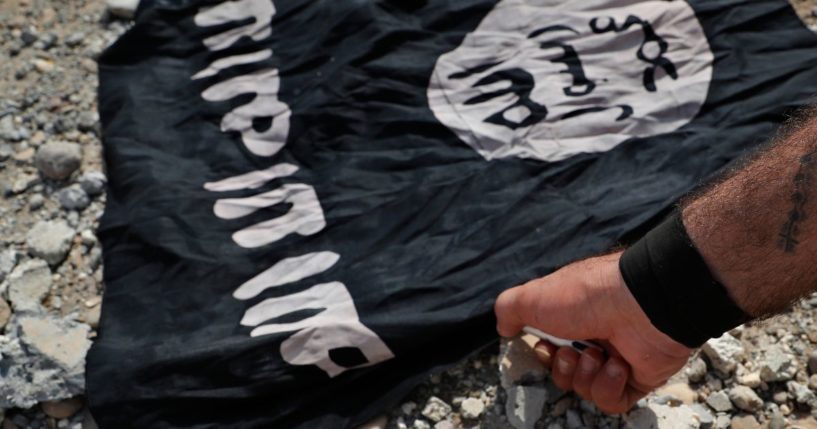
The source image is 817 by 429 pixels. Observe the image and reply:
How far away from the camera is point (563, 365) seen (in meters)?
1.60

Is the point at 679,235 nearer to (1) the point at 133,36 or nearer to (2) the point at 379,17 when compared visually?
(2) the point at 379,17

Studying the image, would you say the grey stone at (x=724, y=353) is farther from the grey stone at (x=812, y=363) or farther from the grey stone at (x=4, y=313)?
the grey stone at (x=4, y=313)

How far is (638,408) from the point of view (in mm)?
1632

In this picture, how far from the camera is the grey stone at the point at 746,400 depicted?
165cm

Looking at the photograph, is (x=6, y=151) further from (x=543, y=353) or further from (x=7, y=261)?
(x=543, y=353)

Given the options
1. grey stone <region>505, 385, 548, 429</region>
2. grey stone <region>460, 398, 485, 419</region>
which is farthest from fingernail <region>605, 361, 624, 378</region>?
grey stone <region>460, 398, 485, 419</region>

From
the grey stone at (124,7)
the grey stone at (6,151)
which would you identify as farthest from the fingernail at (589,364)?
the grey stone at (124,7)

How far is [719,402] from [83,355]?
135cm

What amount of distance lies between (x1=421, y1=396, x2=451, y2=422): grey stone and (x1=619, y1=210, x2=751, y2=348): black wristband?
0.55m

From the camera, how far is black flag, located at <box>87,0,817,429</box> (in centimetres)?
173

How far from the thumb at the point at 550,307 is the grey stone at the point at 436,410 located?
0.22m

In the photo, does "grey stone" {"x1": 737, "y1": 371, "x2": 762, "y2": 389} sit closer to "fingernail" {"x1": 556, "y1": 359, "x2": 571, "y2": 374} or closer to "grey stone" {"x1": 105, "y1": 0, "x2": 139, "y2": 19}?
"fingernail" {"x1": 556, "y1": 359, "x2": 571, "y2": 374}

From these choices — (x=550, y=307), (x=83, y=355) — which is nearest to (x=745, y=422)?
(x=550, y=307)

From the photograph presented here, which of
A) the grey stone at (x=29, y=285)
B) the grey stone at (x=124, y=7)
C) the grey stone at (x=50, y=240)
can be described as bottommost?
the grey stone at (x=29, y=285)
